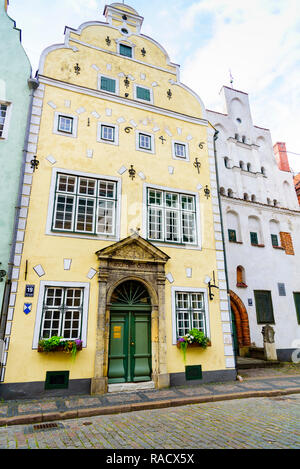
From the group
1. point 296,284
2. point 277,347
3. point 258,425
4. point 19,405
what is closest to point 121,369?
point 19,405

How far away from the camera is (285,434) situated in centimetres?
512

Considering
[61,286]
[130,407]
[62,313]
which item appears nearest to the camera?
[130,407]

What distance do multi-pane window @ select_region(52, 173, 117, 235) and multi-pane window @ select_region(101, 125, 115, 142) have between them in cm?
179

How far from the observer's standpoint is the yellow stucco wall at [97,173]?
817 centimetres

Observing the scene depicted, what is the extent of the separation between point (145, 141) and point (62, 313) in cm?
719

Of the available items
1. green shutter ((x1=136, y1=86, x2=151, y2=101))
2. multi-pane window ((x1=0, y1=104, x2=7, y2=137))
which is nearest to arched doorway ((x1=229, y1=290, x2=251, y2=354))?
green shutter ((x1=136, y1=86, x2=151, y2=101))

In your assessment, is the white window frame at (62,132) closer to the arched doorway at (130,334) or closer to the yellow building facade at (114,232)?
the yellow building facade at (114,232)

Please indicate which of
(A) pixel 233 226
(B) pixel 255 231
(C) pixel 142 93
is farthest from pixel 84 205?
(B) pixel 255 231

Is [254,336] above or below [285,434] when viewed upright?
above

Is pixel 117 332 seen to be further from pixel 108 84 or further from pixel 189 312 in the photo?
pixel 108 84

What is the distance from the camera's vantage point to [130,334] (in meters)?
9.27

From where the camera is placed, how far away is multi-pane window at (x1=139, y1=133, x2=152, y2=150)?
11.3 meters
